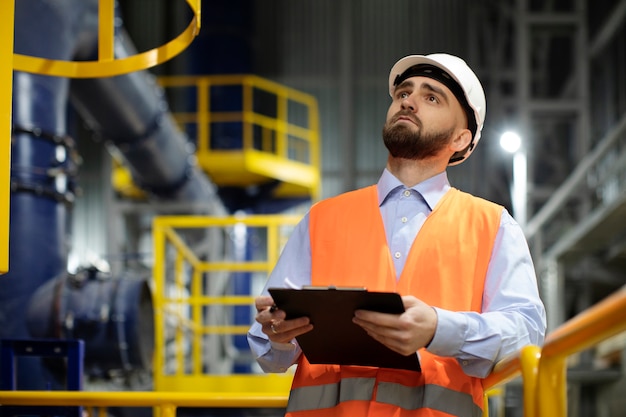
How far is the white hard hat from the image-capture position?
319 centimetres

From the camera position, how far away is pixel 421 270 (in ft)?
9.72

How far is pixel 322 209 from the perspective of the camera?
324 centimetres

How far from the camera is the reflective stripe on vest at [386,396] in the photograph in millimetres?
2834

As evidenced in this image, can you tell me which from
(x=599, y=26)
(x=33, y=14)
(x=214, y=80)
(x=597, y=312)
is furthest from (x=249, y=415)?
(x=599, y=26)

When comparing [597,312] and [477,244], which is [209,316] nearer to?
[477,244]

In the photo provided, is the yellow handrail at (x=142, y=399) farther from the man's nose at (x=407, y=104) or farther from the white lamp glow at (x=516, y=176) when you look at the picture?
the white lamp glow at (x=516, y=176)

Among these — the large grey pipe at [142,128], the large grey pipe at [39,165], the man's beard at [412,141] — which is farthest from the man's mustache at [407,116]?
the large grey pipe at [142,128]

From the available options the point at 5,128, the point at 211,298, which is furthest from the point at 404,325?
the point at 211,298

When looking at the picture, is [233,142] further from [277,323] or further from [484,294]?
[277,323]

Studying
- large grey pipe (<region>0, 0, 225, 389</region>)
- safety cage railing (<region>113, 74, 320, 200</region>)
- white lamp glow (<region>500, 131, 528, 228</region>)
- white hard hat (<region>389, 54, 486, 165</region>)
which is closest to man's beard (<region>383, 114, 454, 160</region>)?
white hard hat (<region>389, 54, 486, 165</region>)

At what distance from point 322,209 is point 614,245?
Answer: 11093mm

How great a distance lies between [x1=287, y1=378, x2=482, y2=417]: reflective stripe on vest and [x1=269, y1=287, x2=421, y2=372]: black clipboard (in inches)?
2.9

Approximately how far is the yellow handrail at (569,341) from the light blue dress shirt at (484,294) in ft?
1.38

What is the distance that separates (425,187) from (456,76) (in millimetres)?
395
